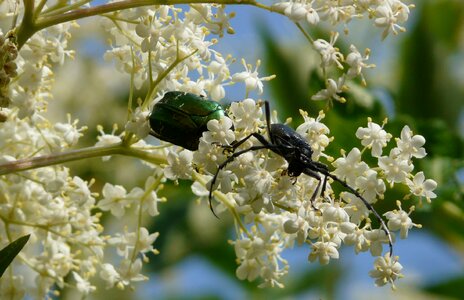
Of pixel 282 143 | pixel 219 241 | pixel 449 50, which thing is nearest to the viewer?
pixel 282 143

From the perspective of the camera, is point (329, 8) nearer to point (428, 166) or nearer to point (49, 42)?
point (49, 42)

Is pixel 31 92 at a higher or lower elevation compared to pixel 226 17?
lower

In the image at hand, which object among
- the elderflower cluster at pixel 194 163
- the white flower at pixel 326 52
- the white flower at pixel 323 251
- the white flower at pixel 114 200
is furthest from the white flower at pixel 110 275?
the white flower at pixel 326 52

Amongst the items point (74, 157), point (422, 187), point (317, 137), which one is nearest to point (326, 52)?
point (317, 137)

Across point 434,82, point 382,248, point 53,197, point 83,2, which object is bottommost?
point 434,82

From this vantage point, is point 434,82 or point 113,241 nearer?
point 113,241

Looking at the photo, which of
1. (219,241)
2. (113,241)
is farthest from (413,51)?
(113,241)
